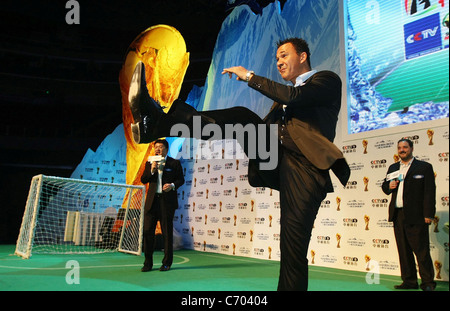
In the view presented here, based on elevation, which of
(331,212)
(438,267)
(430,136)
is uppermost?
(430,136)

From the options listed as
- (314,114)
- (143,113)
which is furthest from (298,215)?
(143,113)

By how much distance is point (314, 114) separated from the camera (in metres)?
2.12

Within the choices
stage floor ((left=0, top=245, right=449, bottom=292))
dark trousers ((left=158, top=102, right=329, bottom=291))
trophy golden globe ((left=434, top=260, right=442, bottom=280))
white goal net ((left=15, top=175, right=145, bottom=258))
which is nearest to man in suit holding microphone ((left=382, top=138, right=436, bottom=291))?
stage floor ((left=0, top=245, right=449, bottom=292))

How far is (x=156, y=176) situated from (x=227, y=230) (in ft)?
10.8

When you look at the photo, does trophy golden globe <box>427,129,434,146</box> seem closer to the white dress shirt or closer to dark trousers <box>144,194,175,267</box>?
the white dress shirt

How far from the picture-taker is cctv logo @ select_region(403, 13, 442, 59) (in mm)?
4586

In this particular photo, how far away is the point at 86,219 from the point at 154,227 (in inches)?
241

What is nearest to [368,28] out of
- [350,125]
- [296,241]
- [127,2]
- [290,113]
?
[350,125]

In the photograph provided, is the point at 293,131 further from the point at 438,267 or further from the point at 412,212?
the point at 438,267

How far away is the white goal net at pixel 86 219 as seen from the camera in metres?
6.92

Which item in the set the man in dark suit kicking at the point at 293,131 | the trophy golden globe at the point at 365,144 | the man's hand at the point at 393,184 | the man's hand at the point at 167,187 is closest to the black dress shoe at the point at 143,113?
the man in dark suit kicking at the point at 293,131

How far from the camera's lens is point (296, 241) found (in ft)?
6.22

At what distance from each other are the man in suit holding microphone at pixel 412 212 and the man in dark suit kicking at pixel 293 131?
2.25m

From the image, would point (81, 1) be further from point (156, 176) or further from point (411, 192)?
point (411, 192)
